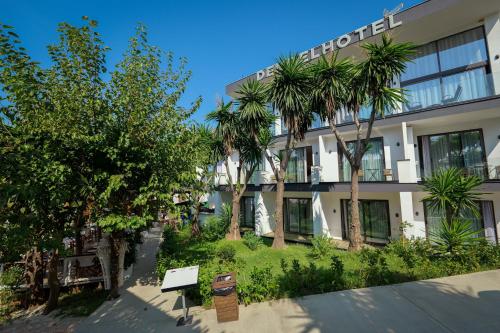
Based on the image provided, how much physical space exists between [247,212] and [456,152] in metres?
14.5

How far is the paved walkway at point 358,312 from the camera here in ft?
15.0

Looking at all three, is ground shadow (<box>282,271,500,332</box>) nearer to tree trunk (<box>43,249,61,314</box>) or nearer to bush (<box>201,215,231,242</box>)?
tree trunk (<box>43,249,61,314</box>)

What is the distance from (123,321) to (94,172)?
3858 mm

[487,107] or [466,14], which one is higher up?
[466,14]

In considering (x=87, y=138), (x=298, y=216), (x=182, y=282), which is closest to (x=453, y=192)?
(x=298, y=216)

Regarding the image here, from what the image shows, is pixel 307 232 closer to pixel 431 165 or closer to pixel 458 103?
pixel 431 165

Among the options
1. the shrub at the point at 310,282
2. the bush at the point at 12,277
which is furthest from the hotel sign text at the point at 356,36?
the bush at the point at 12,277

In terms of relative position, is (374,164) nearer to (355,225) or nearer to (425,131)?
(425,131)

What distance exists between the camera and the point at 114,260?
7766mm

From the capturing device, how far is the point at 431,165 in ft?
40.7

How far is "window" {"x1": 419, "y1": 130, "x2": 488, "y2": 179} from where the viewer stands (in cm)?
1093

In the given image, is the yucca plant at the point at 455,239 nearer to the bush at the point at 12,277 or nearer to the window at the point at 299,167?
the window at the point at 299,167

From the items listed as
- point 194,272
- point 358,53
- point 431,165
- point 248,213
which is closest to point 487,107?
point 431,165

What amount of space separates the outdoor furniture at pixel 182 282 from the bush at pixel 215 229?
982cm
